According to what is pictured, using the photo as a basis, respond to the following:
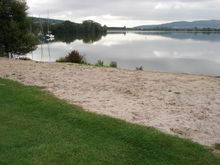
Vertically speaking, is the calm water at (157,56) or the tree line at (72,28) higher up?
the tree line at (72,28)

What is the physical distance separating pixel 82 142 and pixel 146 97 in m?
3.13

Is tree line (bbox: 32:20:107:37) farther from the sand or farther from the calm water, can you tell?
the sand

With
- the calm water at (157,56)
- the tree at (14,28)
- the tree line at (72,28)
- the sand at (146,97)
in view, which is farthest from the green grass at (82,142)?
the tree line at (72,28)

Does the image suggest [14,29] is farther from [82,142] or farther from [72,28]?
[72,28]

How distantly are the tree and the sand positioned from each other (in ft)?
35.2

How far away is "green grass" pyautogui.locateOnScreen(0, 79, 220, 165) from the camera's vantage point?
3926 mm

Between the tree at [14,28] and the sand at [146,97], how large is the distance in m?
10.7

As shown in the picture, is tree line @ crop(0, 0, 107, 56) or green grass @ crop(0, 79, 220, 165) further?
tree line @ crop(0, 0, 107, 56)

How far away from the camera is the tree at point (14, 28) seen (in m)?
20.8

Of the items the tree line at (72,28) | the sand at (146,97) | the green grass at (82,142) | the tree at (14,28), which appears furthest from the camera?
the tree line at (72,28)

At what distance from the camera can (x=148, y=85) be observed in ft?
28.7

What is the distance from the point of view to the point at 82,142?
4426 mm

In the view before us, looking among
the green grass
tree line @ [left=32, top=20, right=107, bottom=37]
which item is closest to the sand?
the green grass

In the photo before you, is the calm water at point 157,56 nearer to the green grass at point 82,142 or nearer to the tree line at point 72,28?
the green grass at point 82,142
